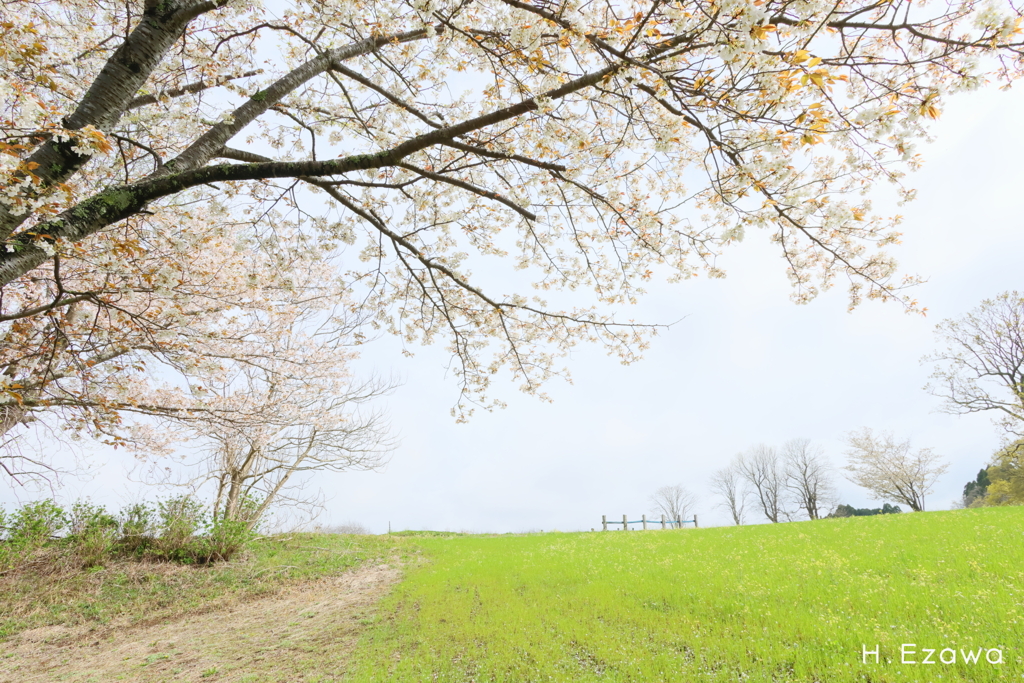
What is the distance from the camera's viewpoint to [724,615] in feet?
16.9

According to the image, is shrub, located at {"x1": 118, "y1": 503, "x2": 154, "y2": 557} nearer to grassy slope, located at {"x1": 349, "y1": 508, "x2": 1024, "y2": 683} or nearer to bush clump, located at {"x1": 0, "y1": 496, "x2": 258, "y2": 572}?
bush clump, located at {"x1": 0, "y1": 496, "x2": 258, "y2": 572}

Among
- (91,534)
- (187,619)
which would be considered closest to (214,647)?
(187,619)

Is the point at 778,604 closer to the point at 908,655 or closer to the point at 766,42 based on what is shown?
the point at 908,655

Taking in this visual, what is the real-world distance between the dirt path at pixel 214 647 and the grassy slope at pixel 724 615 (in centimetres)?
61

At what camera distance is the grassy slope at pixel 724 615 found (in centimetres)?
393

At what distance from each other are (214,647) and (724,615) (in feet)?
22.6

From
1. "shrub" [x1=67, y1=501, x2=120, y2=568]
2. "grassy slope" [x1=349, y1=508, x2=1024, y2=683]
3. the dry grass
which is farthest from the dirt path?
"shrub" [x1=67, y1=501, x2=120, y2=568]

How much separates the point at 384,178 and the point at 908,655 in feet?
24.8

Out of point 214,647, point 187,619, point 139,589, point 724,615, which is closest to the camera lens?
point 724,615

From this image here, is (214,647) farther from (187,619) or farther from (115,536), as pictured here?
(115,536)

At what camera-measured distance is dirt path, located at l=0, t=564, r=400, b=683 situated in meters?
5.09

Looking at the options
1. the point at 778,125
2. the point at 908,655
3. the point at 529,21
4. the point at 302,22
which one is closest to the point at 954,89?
the point at 778,125

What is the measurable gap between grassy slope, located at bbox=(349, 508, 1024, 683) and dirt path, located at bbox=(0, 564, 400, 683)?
61 centimetres

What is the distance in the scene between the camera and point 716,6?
245 centimetres
